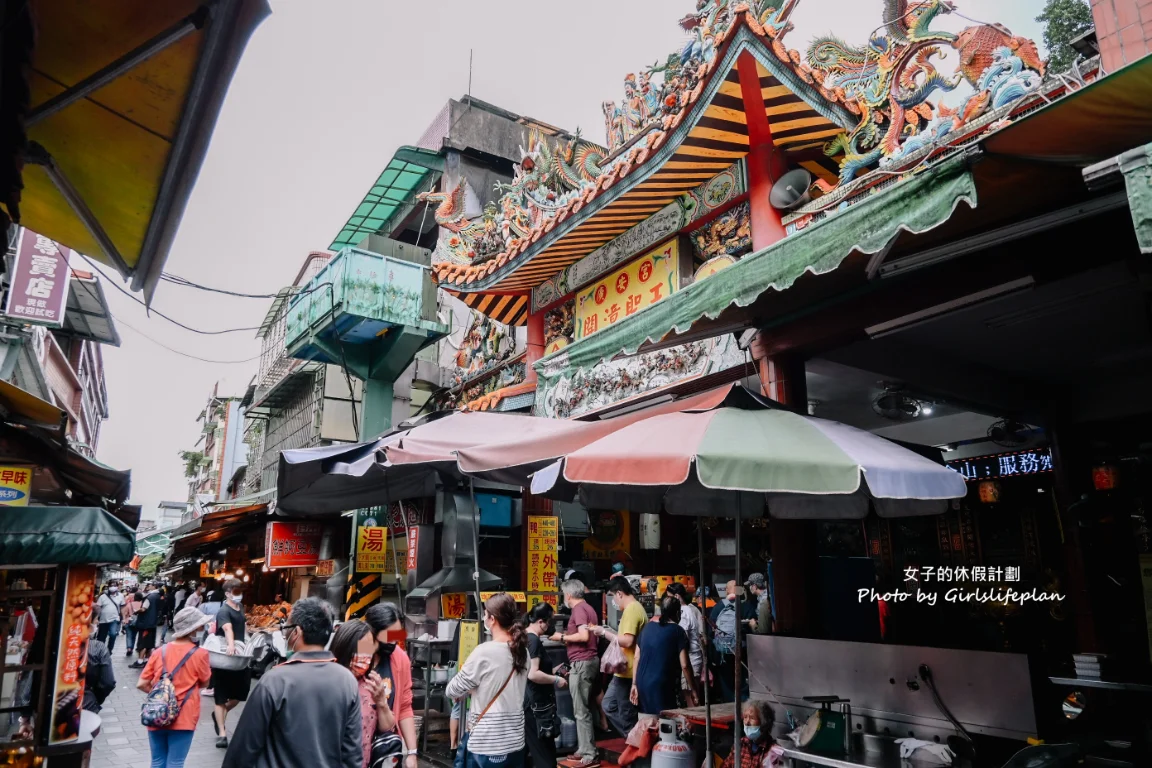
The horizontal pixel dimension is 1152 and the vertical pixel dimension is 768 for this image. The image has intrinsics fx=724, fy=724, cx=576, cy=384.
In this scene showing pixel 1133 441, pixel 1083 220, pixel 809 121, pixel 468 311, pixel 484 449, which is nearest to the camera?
pixel 1083 220

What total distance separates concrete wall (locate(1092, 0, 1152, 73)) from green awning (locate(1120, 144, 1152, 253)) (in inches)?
117

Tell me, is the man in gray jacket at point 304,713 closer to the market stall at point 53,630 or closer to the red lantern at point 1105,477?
the market stall at point 53,630

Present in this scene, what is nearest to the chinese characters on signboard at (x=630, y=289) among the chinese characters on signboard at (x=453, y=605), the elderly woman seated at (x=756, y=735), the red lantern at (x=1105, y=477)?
the chinese characters on signboard at (x=453, y=605)

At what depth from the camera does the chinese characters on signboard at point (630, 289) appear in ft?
32.6

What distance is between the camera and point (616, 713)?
24.9 ft

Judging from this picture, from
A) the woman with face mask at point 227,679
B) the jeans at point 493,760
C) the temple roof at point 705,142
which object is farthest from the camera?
the woman with face mask at point 227,679

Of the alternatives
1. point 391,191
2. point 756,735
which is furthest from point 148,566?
point 756,735

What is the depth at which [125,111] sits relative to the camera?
400 cm

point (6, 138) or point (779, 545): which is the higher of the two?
point (6, 138)

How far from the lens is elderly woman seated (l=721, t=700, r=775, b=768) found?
5.08 metres

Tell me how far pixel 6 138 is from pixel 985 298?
5.61 m

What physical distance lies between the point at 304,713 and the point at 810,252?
3.68 meters

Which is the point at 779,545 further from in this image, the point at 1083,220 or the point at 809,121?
the point at 809,121

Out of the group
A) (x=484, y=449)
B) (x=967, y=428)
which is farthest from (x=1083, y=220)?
(x=967, y=428)
